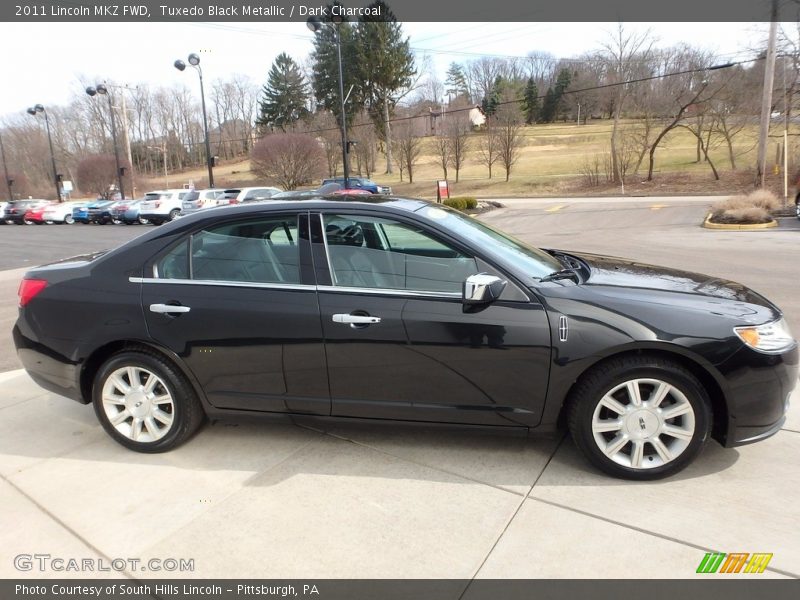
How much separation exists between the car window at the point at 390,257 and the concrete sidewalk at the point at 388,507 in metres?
0.91

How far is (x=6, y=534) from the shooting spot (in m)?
2.82

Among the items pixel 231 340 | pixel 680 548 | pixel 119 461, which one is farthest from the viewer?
pixel 119 461

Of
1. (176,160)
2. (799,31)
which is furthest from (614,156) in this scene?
(176,160)

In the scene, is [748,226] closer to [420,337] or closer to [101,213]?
[420,337]

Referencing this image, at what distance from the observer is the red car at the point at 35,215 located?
114 feet

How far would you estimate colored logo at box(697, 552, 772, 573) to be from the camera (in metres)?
2.37

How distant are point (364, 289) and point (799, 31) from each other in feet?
107

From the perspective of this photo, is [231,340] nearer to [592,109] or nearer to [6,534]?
[6,534]

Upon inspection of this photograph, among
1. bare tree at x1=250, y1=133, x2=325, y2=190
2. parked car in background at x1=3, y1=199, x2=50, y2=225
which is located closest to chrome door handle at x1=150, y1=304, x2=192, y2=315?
parked car in background at x1=3, y1=199, x2=50, y2=225

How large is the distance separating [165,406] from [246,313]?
0.87m

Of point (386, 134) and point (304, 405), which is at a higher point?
point (386, 134)

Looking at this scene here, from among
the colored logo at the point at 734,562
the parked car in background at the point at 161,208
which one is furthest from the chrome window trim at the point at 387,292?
the parked car in background at the point at 161,208

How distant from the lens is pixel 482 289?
9.38 ft

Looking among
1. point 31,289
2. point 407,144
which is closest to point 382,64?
point 407,144
